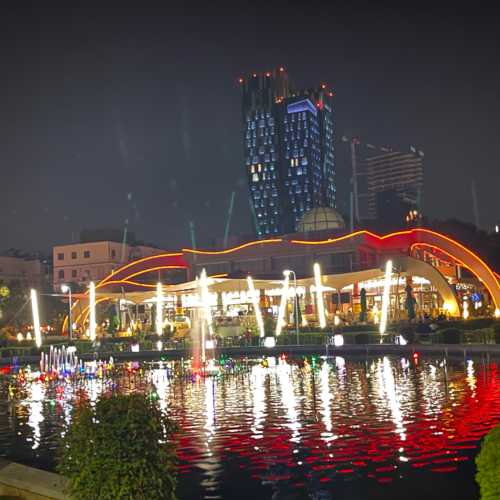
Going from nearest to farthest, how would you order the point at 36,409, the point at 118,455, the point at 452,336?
Answer: the point at 118,455 → the point at 36,409 → the point at 452,336

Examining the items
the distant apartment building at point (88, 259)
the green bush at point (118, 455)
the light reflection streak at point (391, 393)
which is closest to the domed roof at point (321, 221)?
the distant apartment building at point (88, 259)

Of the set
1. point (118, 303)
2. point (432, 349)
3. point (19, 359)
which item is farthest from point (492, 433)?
point (118, 303)

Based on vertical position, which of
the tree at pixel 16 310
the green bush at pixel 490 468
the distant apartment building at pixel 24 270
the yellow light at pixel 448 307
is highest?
the distant apartment building at pixel 24 270

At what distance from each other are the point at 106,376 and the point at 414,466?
25458 millimetres

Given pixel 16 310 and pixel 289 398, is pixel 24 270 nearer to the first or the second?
pixel 16 310

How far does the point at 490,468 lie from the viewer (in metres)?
6.57

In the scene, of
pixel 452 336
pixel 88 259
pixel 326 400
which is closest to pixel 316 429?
pixel 326 400

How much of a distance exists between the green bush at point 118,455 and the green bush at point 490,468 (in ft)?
10.1

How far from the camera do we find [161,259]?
90.0 metres

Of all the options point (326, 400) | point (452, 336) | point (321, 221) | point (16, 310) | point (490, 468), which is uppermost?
point (321, 221)

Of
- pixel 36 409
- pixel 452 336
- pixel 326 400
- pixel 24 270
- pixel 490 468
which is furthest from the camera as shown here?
pixel 24 270

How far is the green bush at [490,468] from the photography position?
6.52 metres

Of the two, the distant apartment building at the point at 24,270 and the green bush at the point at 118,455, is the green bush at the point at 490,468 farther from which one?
the distant apartment building at the point at 24,270

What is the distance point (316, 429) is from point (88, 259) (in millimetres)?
113385
